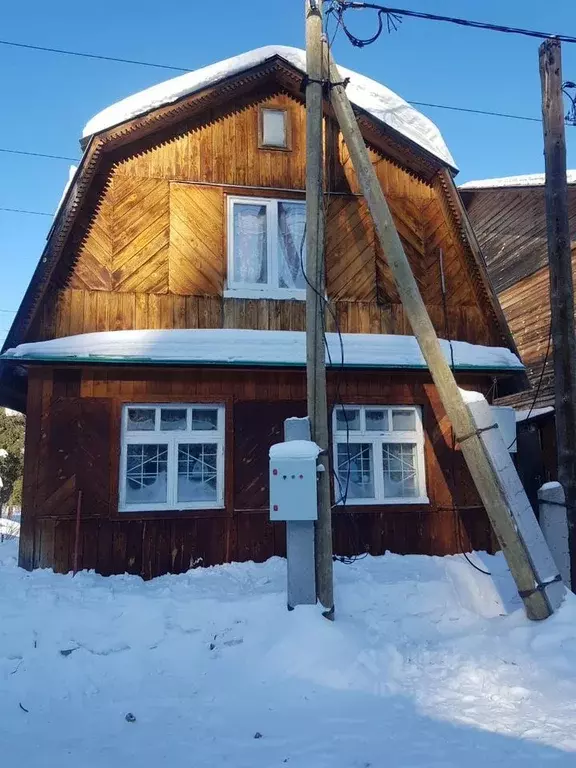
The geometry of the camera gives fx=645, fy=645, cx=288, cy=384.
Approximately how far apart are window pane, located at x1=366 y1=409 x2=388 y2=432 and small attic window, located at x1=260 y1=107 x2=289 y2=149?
4011 mm

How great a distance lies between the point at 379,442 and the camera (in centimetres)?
864

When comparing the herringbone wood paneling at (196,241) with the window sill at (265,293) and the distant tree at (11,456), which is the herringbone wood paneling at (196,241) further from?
the distant tree at (11,456)

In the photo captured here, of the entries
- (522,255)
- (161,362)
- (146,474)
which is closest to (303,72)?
(161,362)

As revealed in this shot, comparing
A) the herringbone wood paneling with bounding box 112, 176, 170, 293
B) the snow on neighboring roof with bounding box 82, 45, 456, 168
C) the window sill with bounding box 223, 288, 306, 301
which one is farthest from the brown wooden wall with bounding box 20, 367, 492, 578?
the snow on neighboring roof with bounding box 82, 45, 456, 168

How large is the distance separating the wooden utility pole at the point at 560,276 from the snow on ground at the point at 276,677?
4.80 ft

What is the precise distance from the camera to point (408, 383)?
8.79m

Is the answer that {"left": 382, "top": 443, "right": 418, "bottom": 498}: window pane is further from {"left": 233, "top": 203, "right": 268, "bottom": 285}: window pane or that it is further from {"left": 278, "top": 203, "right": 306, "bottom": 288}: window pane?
{"left": 233, "top": 203, "right": 268, "bottom": 285}: window pane

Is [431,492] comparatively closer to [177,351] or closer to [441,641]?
[441,641]

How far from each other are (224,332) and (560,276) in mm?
4009

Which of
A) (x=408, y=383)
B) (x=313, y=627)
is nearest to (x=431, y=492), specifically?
(x=408, y=383)

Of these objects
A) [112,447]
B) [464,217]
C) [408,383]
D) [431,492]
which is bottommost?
[431,492]

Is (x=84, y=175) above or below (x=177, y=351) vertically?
above

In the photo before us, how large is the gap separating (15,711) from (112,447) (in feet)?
12.2

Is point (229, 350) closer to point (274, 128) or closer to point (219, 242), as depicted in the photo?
point (219, 242)
